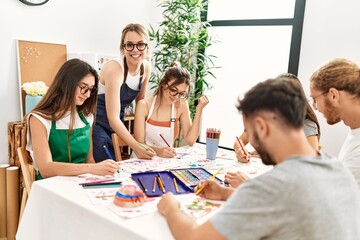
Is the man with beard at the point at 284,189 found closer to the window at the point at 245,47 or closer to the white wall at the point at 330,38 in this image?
the white wall at the point at 330,38

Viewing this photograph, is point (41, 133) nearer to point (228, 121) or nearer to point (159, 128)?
point (159, 128)

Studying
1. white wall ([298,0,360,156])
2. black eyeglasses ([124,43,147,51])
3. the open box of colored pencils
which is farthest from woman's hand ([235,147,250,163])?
white wall ([298,0,360,156])

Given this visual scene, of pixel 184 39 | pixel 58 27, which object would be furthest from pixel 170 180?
pixel 184 39

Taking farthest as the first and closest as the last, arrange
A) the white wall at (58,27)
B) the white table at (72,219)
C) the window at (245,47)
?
the window at (245,47), the white wall at (58,27), the white table at (72,219)

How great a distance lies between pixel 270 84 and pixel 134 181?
793 millimetres

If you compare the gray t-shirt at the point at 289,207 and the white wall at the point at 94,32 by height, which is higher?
the white wall at the point at 94,32

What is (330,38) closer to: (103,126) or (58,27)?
(103,126)

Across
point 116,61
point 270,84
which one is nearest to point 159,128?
point 116,61

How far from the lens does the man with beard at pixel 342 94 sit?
129cm

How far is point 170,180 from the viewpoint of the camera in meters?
1.33

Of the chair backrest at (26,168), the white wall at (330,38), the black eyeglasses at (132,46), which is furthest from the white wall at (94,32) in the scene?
the chair backrest at (26,168)

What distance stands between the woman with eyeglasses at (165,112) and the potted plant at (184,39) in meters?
1.19

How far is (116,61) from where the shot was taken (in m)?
2.01

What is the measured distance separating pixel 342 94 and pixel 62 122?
135 cm
